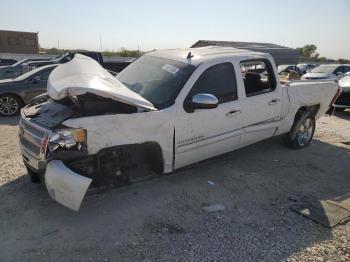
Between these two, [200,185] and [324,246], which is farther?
[200,185]

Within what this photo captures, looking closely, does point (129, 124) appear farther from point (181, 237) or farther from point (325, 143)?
point (325, 143)

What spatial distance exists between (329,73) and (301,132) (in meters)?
11.0

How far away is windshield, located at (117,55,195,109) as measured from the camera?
4.40 metres

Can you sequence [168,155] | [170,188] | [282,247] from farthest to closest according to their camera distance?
1. [170,188]
2. [168,155]
3. [282,247]

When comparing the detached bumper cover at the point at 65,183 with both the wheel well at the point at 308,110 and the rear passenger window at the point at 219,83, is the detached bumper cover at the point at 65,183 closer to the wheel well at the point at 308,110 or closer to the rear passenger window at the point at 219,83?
the rear passenger window at the point at 219,83

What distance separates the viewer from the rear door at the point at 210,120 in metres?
4.43

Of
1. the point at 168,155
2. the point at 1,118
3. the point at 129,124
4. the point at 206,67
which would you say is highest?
the point at 206,67

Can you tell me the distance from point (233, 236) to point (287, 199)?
1278 mm

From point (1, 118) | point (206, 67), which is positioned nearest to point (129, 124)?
point (206, 67)

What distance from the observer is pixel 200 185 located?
191 inches

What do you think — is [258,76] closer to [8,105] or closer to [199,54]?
[199,54]

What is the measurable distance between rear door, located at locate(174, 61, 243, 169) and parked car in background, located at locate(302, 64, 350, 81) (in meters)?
11.9

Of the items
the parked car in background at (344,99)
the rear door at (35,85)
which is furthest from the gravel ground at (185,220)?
the parked car in background at (344,99)

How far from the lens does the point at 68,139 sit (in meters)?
3.59
